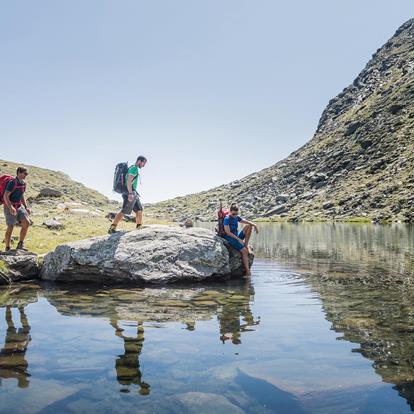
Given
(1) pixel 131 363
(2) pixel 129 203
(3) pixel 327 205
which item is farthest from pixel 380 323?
(3) pixel 327 205

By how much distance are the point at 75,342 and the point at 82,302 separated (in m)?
4.56

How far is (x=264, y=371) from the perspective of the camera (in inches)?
294

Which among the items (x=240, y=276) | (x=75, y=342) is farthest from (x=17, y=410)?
(x=240, y=276)

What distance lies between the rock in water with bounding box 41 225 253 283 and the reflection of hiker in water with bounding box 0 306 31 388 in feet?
20.3

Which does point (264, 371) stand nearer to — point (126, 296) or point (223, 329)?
point (223, 329)

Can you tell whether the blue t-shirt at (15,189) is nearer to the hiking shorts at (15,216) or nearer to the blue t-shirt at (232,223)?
the hiking shorts at (15,216)

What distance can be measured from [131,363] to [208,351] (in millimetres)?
1613

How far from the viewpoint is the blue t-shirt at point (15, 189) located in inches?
704

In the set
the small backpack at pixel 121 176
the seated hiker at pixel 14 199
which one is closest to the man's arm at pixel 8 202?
the seated hiker at pixel 14 199

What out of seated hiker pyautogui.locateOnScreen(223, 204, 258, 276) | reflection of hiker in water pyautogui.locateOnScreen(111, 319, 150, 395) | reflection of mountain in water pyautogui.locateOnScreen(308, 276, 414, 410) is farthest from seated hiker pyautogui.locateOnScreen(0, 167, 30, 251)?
reflection of mountain in water pyautogui.locateOnScreen(308, 276, 414, 410)

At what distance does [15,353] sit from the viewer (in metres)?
8.32

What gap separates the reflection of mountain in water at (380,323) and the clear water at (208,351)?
0.10 feet

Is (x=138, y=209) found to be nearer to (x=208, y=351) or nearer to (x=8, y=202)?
(x=8, y=202)

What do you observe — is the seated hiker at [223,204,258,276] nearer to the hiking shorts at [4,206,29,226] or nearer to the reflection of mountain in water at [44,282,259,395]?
the reflection of mountain in water at [44,282,259,395]
